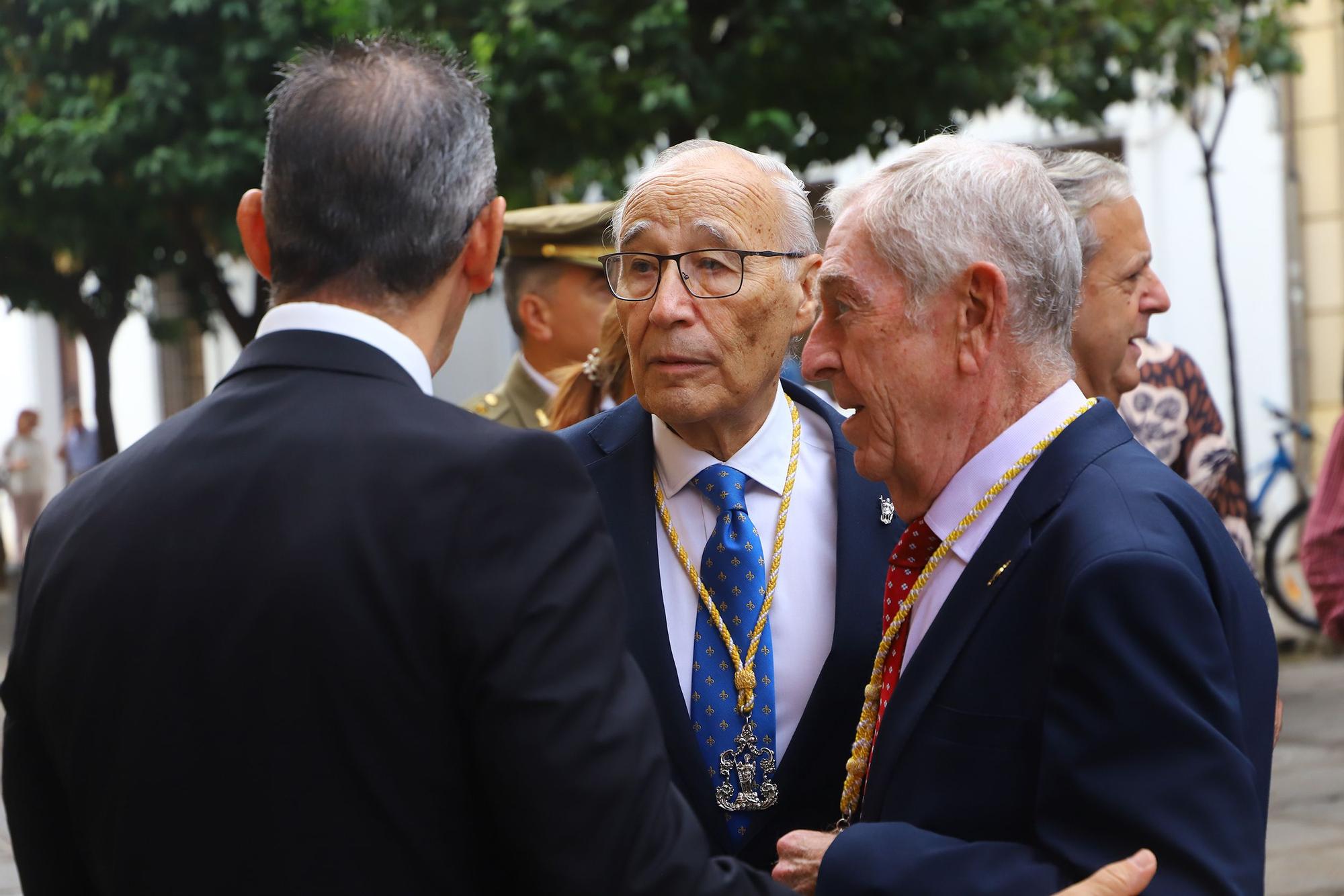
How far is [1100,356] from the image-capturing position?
2990mm

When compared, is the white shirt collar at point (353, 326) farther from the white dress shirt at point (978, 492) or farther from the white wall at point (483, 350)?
the white wall at point (483, 350)

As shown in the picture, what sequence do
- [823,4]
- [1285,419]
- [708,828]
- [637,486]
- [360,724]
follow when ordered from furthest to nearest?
1. [1285,419]
2. [823,4]
3. [637,486]
4. [708,828]
5. [360,724]

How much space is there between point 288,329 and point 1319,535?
288 centimetres

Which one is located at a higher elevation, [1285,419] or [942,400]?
[942,400]

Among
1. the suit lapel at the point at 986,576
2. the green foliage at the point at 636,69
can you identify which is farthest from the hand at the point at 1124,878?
the green foliage at the point at 636,69

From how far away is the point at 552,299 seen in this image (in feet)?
15.4

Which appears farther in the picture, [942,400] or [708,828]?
[708,828]

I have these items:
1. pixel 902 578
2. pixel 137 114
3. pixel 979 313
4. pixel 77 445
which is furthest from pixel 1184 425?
pixel 77 445

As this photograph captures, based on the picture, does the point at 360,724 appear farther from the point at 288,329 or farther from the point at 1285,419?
the point at 1285,419

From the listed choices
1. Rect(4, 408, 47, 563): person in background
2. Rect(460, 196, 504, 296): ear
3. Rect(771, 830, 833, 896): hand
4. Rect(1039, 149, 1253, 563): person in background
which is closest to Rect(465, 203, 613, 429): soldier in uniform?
Rect(1039, 149, 1253, 563): person in background

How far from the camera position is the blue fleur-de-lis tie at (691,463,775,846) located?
7.68 ft

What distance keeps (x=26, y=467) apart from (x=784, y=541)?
19975 mm

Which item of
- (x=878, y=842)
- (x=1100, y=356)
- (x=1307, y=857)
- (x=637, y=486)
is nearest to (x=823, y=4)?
(x=1307, y=857)

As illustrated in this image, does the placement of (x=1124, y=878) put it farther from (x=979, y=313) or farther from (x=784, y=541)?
(x=784, y=541)
